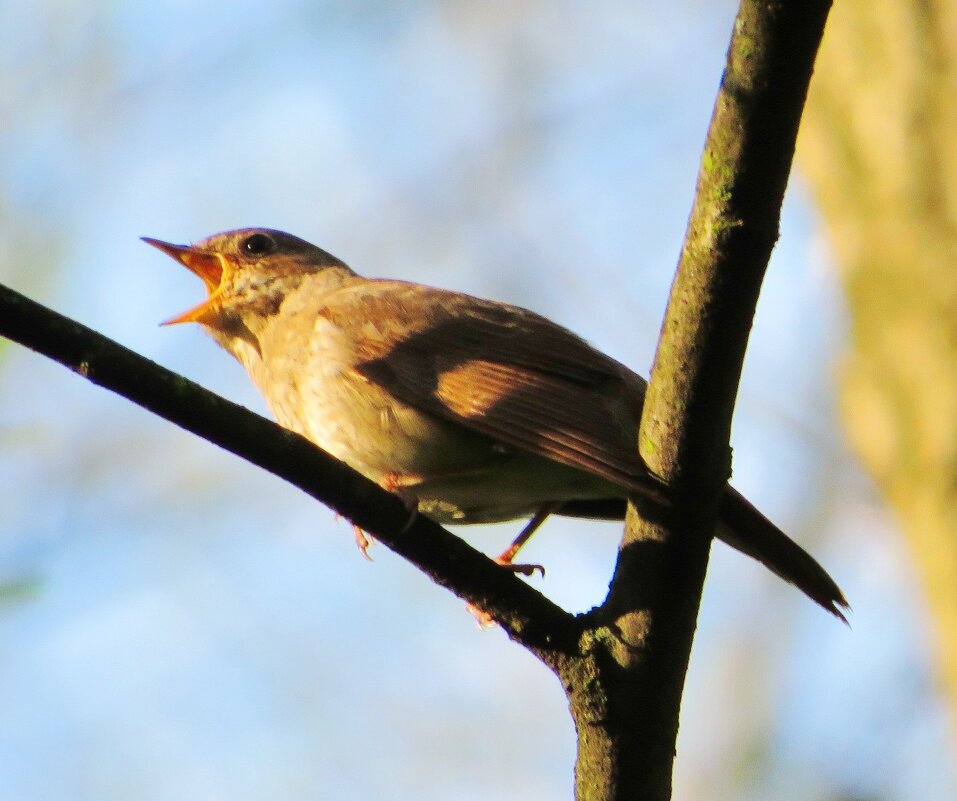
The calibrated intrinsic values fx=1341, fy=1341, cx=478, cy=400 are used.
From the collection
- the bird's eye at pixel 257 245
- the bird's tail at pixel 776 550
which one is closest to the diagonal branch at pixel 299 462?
the bird's tail at pixel 776 550

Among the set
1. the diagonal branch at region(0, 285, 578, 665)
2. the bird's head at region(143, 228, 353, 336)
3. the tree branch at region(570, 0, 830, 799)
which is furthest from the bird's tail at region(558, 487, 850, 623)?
the bird's head at region(143, 228, 353, 336)

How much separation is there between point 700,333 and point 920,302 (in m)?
3.83

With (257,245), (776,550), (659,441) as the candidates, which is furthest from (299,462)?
(257,245)

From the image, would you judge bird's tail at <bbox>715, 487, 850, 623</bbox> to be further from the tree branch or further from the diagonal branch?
the diagonal branch

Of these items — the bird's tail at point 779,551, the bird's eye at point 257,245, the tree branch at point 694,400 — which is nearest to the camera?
the tree branch at point 694,400

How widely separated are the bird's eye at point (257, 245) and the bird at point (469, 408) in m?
0.84

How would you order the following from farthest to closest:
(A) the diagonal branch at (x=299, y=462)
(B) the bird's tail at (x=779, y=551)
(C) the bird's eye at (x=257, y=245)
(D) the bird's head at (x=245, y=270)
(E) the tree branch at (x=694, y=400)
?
(C) the bird's eye at (x=257, y=245)
(D) the bird's head at (x=245, y=270)
(B) the bird's tail at (x=779, y=551)
(A) the diagonal branch at (x=299, y=462)
(E) the tree branch at (x=694, y=400)

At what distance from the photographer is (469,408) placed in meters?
4.79

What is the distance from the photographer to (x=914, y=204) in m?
6.88

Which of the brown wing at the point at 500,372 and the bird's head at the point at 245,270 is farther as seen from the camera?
the bird's head at the point at 245,270

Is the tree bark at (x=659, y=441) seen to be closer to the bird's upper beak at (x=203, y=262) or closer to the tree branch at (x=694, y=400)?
the tree branch at (x=694, y=400)

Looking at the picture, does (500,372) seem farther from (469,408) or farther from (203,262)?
(203,262)

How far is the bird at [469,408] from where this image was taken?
4527mm

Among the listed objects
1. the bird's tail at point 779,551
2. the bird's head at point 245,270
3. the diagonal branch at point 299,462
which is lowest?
the diagonal branch at point 299,462
